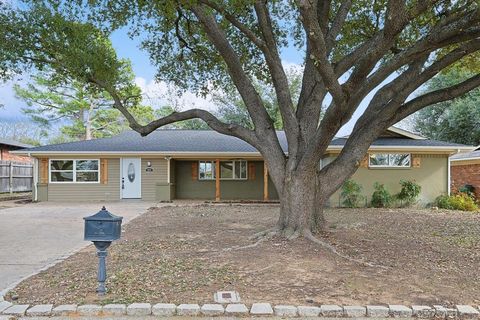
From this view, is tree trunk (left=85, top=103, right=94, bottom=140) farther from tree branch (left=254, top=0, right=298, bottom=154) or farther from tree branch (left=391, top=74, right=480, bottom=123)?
tree branch (left=391, top=74, right=480, bottom=123)

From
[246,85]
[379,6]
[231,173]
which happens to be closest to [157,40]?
[246,85]

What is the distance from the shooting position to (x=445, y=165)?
53.0 ft

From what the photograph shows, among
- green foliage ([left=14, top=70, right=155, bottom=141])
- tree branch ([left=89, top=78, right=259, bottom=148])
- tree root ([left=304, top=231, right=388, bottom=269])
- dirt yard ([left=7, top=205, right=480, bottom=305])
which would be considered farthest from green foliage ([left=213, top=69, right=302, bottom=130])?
tree root ([left=304, top=231, right=388, bottom=269])

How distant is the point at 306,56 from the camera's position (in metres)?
8.90

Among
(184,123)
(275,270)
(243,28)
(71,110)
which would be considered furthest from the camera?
(184,123)

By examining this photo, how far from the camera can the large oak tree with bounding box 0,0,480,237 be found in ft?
19.4

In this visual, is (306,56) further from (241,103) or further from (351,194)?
(241,103)

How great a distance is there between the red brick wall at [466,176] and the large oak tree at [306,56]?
1007 centimetres

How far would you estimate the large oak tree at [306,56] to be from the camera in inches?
233

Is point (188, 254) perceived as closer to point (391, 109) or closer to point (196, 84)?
point (391, 109)

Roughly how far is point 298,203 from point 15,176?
2051 cm

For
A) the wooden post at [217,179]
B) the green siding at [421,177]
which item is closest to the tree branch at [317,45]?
the green siding at [421,177]

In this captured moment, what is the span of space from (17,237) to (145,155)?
8.74 metres

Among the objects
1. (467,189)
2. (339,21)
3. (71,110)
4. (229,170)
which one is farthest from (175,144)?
(71,110)
